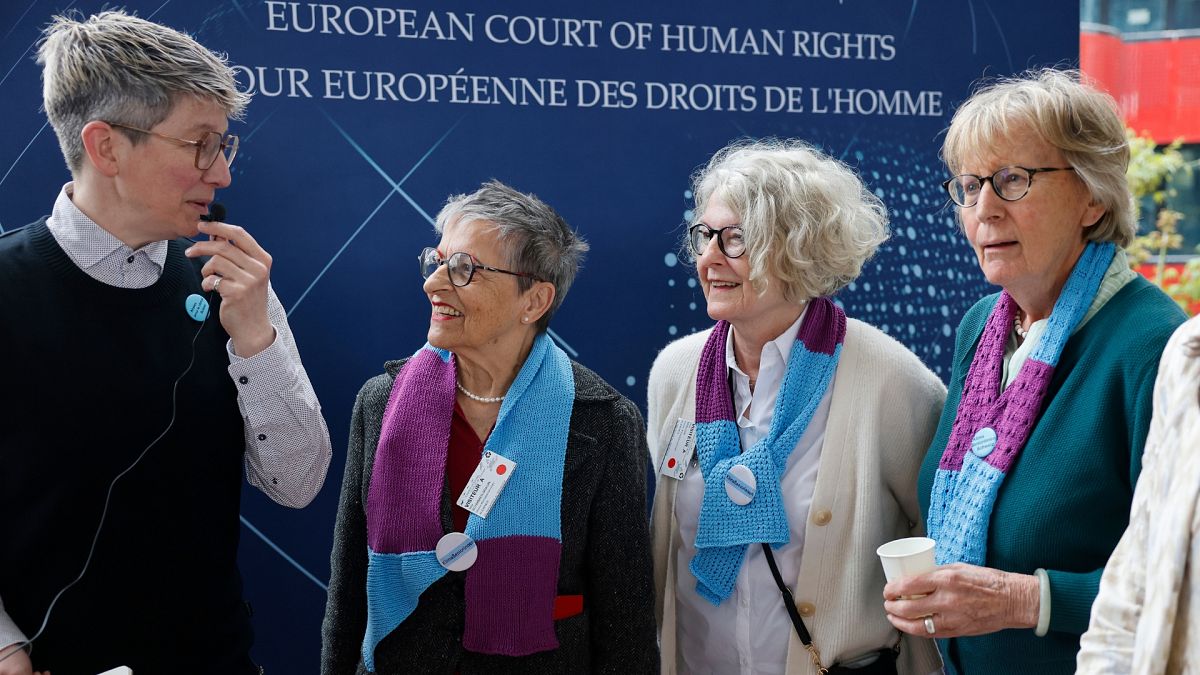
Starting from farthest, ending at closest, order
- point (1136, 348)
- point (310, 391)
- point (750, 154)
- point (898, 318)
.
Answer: point (898, 318)
point (750, 154)
point (310, 391)
point (1136, 348)

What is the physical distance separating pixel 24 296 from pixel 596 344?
5.31 ft

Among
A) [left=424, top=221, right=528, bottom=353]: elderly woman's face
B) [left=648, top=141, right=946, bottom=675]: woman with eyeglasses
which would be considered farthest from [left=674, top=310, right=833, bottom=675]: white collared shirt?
[left=424, top=221, right=528, bottom=353]: elderly woman's face

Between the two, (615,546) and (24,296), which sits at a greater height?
(24,296)

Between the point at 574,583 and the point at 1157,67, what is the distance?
10606 millimetres

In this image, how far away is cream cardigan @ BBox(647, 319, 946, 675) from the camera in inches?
92.2

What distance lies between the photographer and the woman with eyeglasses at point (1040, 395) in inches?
75.7

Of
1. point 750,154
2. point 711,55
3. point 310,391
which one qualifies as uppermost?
point 711,55

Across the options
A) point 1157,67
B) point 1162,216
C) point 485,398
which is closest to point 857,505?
point 485,398

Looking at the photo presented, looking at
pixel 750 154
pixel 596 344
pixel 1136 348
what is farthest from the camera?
pixel 596 344

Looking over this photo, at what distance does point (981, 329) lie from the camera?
2430mm

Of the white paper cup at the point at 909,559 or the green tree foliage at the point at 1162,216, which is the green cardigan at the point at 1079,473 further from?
the green tree foliage at the point at 1162,216

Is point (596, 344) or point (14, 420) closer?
point (14, 420)

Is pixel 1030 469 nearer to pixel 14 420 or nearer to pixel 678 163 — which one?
pixel 678 163

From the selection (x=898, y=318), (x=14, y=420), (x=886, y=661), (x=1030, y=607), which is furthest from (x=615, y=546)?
(x=898, y=318)
